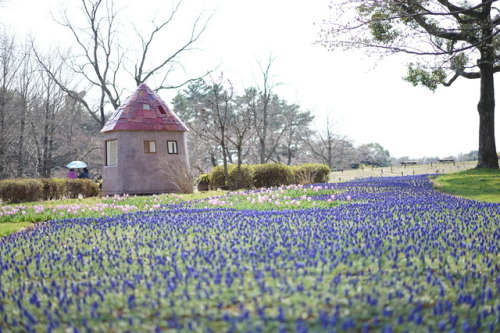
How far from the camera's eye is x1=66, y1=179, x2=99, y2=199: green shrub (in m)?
19.2

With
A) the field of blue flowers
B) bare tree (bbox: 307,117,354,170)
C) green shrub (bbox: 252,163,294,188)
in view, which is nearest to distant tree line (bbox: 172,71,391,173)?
bare tree (bbox: 307,117,354,170)

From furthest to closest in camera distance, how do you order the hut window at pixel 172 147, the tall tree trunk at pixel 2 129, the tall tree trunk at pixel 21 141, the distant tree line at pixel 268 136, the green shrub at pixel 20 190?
1. the distant tree line at pixel 268 136
2. the tall tree trunk at pixel 21 141
3. the tall tree trunk at pixel 2 129
4. the hut window at pixel 172 147
5. the green shrub at pixel 20 190

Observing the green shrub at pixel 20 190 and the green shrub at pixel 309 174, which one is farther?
the green shrub at pixel 309 174

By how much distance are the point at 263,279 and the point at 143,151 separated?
17.0 meters

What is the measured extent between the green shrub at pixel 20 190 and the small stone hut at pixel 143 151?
11.2ft

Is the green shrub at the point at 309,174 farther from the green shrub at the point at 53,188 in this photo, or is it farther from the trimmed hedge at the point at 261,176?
the green shrub at the point at 53,188

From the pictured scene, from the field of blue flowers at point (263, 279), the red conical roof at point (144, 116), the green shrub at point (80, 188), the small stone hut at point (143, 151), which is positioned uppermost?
the red conical roof at point (144, 116)

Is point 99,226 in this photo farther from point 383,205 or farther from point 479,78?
point 479,78

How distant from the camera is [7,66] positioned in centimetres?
3016

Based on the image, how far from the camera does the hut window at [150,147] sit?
2017 cm

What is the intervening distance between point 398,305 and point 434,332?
38 centimetres

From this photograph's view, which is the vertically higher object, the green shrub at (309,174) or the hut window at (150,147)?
the hut window at (150,147)

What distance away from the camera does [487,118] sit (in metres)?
21.7

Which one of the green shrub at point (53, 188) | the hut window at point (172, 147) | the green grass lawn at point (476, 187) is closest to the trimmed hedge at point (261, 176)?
the hut window at point (172, 147)
